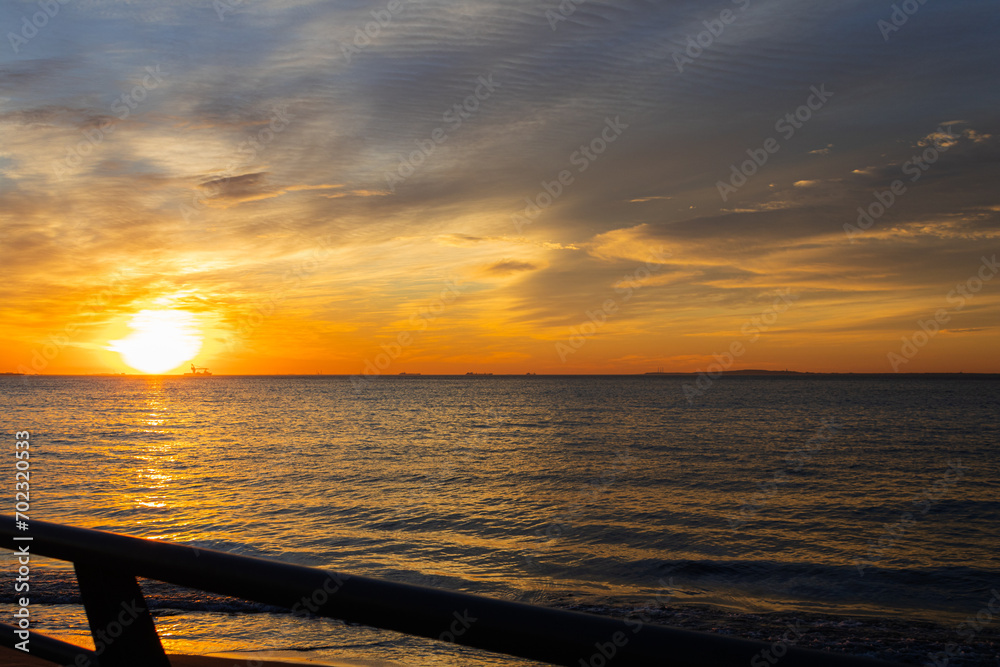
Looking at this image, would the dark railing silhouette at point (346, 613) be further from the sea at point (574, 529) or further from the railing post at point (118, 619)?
the sea at point (574, 529)

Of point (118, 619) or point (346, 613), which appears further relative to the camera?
point (118, 619)

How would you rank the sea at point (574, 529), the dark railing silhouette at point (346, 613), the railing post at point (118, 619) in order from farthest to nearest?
the sea at point (574, 529)
the railing post at point (118, 619)
the dark railing silhouette at point (346, 613)

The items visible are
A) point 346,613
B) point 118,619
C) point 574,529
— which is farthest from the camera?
point 574,529

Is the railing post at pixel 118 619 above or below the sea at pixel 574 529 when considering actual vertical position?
above

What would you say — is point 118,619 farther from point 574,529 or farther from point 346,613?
point 574,529

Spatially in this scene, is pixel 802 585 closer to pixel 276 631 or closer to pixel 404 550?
pixel 404 550

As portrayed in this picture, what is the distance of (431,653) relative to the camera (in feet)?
26.2

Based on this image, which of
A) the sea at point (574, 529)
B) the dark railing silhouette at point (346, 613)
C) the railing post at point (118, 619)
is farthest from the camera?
the sea at point (574, 529)

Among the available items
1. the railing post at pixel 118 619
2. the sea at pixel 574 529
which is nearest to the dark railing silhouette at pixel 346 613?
the railing post at pixel 118 619

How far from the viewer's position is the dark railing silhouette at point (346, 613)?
98 centimetres

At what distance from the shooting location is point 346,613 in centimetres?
118

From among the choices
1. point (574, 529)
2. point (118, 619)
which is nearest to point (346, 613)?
point (118, 619)

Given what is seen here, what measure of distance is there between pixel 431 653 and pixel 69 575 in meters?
7.46

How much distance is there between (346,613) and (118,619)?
754mm
